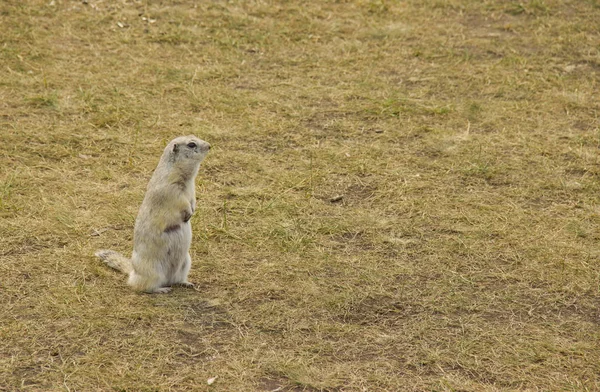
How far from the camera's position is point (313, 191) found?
5742mm

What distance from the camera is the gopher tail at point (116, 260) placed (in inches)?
183

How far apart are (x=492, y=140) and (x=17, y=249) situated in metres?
3.68

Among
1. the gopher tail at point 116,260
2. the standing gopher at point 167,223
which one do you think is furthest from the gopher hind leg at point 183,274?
the gopher tail at point 116,260

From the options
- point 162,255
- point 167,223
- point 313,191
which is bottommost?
point 313,191

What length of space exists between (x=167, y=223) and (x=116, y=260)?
0.50 metres

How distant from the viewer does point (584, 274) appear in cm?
482

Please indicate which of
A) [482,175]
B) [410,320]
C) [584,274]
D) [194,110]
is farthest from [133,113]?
[584,274]

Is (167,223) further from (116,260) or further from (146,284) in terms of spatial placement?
(116,260)

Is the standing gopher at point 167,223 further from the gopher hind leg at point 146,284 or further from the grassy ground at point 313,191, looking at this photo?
the grassy ground at point 313,191

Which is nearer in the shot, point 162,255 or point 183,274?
point 162,255

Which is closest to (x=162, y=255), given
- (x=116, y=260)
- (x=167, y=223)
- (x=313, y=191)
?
(x=167, y=223)

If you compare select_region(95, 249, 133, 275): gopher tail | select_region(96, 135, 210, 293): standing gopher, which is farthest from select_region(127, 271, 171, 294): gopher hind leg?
select_region(95, 249, 133, 275): gopher tail

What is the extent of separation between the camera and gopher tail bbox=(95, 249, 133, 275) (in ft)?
15.2

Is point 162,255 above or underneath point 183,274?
above
